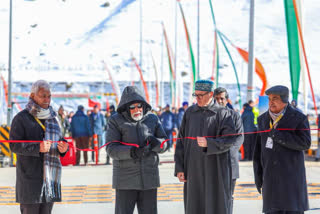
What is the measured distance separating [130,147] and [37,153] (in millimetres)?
908

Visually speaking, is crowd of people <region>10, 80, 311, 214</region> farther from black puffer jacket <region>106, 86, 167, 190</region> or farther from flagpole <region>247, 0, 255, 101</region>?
flagpole <region>247, 0, 255, 101</region>

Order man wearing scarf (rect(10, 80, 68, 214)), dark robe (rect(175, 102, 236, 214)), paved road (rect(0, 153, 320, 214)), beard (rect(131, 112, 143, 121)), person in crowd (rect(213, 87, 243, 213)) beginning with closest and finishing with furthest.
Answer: man wearing scarf (rect(10, 80, 68, 214))
dark robe (rect(175, 102, 236, 214))
beard (rect(131, 112, 143, 121))
person in crowd (rect(213, 87, 243, 213))
paved road (rect(0, 153, 320, 214))

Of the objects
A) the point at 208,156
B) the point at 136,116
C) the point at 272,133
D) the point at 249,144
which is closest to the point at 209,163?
the point at 208,156

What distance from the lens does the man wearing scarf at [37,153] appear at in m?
4.72

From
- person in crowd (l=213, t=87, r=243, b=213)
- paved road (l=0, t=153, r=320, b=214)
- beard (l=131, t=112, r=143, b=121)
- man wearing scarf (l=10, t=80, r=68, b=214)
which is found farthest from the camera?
paved road (l=0, t=153, r=320, b=214)

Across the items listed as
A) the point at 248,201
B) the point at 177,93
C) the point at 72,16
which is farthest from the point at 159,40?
the point at 248,201

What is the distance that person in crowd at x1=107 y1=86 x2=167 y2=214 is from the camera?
4.95m

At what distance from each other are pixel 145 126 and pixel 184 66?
15346 cm

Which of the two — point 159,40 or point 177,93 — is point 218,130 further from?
point 159,40

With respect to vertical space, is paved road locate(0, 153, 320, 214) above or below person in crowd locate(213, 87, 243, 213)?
below

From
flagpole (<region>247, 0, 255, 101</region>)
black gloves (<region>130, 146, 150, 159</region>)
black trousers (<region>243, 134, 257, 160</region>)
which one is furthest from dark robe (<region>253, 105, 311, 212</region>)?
flagpole (<region>247, 0, 255, 101</region>)

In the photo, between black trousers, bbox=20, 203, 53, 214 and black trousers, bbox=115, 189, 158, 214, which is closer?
black trousers, bbox=20, 203, 53, 214

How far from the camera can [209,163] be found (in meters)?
4.90

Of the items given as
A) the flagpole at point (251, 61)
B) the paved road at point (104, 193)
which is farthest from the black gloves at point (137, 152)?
the flagpole at point (251, 61)
